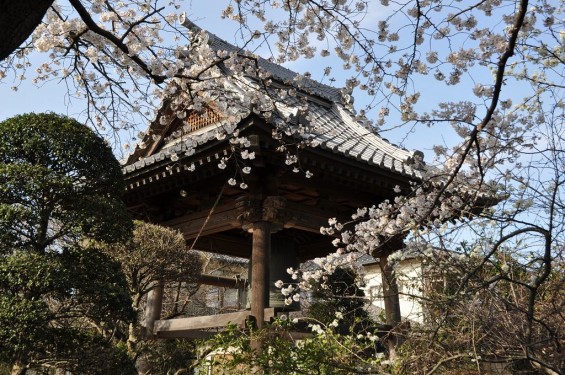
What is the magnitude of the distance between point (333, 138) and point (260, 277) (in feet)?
9.28

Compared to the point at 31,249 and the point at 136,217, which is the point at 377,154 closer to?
the point at 136,217

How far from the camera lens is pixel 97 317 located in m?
5.24

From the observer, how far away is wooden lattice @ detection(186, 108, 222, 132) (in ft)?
26.8

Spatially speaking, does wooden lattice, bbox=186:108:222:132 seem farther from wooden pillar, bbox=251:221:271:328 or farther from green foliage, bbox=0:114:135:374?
green foliage, bbox=0:114:135:374

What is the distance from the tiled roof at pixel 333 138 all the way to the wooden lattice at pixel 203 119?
0.15 meters

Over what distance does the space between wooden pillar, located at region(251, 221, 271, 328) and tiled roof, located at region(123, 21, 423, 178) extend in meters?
1.29

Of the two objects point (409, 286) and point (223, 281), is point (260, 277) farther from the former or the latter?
point (223, 281)

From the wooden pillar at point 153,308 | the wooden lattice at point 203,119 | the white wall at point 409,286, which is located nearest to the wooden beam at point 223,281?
the wooden pillar at point 153,308

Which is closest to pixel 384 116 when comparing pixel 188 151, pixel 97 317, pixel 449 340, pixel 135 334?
pixel 449 340

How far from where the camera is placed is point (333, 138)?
428 cm

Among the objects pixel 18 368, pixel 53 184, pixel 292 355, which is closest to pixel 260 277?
pixel 292 355

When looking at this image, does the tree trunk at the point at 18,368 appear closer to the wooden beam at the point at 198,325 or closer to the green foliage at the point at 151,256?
the green foliage at the point at 151,256

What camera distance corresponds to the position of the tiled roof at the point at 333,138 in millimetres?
6383

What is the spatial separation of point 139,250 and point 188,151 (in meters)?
1.43
